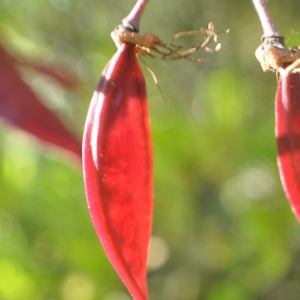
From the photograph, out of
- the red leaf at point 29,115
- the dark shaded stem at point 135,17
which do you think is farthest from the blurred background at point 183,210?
the dark shaded stem at point 135,17

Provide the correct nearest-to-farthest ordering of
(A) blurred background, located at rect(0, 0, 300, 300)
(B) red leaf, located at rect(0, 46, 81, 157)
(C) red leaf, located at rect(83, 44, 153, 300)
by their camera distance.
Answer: (C) red leaf, located at rect(83, 44, 153, 300) < (B) red leaf, located at rect(0, 46, 81, 157) < (A) blurred background, located at rect(0, 0, 300, 300)

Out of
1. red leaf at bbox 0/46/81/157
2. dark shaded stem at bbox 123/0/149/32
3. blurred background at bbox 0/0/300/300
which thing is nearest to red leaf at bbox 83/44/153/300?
dark shaded stem at bbox 123/0/149/32

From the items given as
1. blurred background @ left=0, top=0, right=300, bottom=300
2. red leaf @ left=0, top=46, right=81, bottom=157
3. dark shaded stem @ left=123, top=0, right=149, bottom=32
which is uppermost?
dark shaded stem @ left=123, top=0, right=149, bottom=32

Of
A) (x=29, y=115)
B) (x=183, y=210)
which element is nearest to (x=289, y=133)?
(x=29, y=115)

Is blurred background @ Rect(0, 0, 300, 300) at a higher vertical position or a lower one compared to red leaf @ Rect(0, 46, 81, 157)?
lower

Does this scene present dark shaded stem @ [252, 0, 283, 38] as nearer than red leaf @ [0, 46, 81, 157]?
Yes

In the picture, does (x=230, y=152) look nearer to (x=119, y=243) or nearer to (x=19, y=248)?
(x=19, y=248)

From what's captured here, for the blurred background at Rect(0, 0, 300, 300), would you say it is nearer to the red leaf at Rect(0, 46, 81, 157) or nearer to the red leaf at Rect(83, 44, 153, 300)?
the red leaf at Rect(0, 46, 81, 157)

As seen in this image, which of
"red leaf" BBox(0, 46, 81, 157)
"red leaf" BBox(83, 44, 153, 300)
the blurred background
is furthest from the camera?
the blurred background

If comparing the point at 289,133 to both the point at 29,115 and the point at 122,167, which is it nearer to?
the point at 122,167
